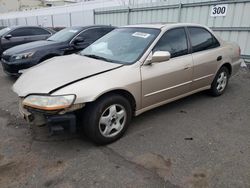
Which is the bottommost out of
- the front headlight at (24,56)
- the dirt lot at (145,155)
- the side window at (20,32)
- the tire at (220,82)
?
the dirt lot at (145,155)

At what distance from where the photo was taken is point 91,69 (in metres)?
3.07

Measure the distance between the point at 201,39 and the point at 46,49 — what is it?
13.1ft

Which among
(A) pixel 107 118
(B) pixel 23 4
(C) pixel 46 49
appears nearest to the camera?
(A) pixel 107 118

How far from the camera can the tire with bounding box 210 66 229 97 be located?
471 centimetres

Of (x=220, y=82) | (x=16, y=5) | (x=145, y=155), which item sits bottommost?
(x=145, y=155)

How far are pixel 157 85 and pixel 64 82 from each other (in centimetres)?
143

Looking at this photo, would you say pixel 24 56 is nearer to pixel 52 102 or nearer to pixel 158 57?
pixel 52 102

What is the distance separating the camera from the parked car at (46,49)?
5.86m

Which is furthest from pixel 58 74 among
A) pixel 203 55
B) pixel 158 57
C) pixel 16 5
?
pixel 16 5

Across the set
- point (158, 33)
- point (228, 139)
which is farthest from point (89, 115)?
point (228, 139)

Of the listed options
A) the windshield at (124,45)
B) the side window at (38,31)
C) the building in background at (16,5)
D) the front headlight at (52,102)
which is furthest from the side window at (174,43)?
the building in background at (16,5)

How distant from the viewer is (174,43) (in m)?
3.79

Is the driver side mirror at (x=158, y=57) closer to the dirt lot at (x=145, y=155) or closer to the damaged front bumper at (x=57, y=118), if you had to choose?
the dirt lot at (x=145, y=155)

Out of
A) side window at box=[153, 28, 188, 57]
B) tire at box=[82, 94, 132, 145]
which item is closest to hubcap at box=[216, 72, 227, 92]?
side window at box=[153, 28, 188, 57]
